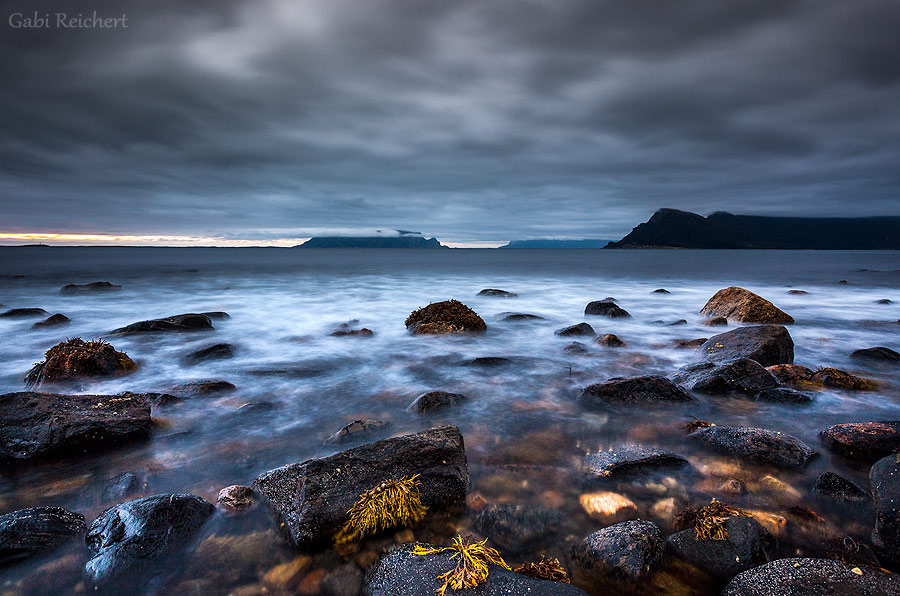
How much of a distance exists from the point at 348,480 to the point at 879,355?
11.2 m

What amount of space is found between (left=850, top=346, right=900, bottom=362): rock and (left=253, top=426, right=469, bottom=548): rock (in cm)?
989

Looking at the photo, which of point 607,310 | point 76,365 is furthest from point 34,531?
point 607,310

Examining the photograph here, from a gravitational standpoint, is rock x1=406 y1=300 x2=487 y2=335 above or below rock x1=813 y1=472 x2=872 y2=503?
above

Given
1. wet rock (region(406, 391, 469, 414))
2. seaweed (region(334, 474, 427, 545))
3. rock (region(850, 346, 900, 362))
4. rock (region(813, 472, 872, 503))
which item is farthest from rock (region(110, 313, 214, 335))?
rock (region(850, 346, 900, 362))

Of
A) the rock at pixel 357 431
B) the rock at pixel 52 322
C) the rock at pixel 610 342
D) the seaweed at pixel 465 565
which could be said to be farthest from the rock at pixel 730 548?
the rock at pixel 52 322

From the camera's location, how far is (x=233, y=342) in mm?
11562

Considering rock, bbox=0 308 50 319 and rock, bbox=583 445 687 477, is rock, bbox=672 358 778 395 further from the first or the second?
rock, bbox=0 308 50 319

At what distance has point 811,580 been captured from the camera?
265cm

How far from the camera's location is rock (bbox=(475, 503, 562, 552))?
11.5 ft

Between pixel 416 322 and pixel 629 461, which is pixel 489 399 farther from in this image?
pixel 416 322

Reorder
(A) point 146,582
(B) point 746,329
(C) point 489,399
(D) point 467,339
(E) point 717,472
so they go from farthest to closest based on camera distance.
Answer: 1. (D) point 467,339
2. (B) point 746,329
3. (C) point 489,399
4. (E) point 717,472
5. (A) point 146,582

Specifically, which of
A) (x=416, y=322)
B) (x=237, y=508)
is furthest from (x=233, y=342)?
(x=237, y=508)

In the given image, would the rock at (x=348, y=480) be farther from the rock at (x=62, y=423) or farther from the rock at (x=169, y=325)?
the rock at (x=169, y=325)

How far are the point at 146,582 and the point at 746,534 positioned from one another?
4369 mm
